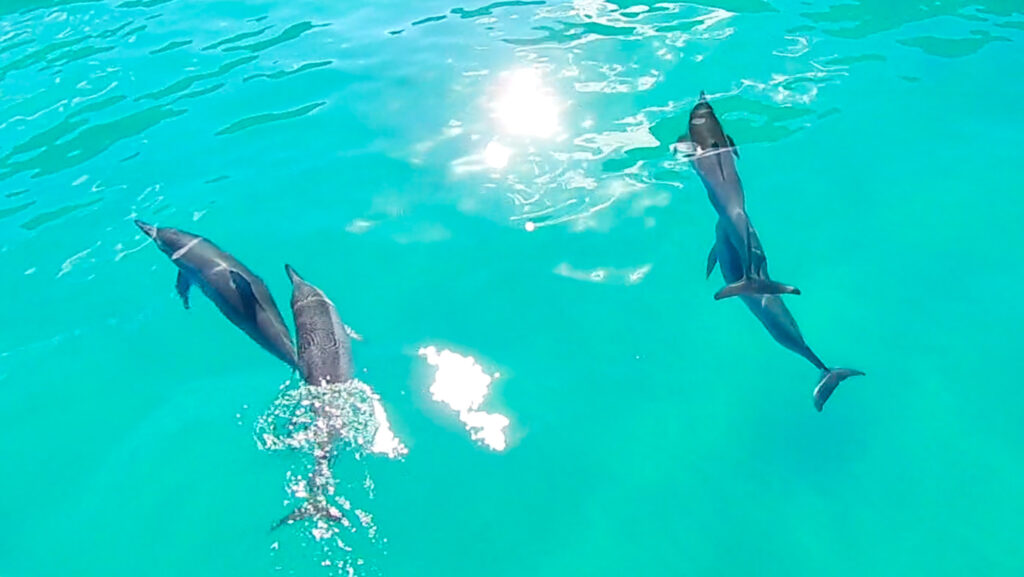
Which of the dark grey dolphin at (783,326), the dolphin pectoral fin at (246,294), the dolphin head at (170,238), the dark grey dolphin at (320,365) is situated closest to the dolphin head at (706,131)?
the dark grey dolphin at (783,326)

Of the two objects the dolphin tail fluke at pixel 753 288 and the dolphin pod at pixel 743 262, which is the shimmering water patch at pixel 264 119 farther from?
the dolphin tail fluke at pixel 753 288

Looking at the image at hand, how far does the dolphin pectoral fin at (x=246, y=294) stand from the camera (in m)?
6.74

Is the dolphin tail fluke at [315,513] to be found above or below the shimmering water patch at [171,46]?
below

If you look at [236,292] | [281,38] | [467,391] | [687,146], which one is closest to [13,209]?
[236,292]

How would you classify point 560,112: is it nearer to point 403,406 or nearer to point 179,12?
point 403,406

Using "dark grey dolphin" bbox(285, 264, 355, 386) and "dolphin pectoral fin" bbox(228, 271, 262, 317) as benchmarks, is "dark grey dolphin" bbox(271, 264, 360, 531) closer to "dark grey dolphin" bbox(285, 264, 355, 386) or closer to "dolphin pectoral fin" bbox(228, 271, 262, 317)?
"dark grey dolphin" bbox(285, 264, 355, 386)

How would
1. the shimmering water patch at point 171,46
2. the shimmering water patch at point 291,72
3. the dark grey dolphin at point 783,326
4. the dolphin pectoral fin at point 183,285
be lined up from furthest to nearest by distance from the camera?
the shimmering water patch at point 171,46 < the shimmering water patch at point 291,72 < the dolphin pectoral fin at point 183,285 < the dark grey dolphin at point 783,326

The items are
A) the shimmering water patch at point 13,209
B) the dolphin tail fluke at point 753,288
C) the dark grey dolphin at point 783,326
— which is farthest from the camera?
the shimmering water patch at point 13,209

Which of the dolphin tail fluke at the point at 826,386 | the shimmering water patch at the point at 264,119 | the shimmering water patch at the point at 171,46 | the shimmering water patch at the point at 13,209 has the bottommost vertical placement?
the shimmering water patch at the point at 13,209

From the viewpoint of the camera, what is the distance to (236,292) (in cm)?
682

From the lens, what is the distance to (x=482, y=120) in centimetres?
1054

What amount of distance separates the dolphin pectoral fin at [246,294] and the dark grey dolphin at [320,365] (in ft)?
1.21

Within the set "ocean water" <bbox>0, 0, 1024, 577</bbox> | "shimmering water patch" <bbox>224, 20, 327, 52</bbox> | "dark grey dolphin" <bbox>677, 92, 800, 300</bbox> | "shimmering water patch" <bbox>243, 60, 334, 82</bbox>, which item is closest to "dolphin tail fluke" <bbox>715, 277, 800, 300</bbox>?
"dark grey dolphin" <bbox>677, 92, 800, 300</bbox>

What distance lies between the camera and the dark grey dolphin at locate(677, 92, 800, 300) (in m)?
5.68
